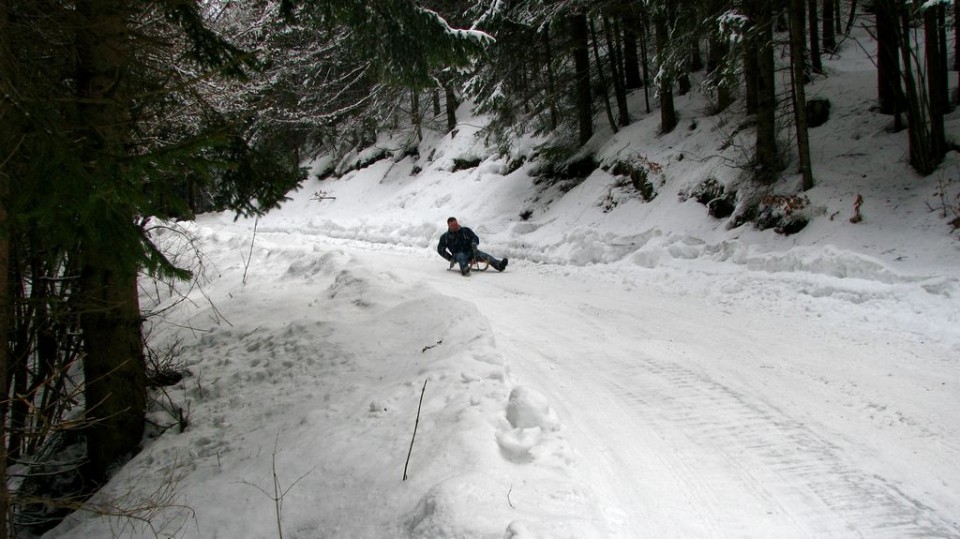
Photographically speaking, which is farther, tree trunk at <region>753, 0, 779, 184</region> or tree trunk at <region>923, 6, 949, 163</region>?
tree trunk at <region>753, 0, 779, 184</region>

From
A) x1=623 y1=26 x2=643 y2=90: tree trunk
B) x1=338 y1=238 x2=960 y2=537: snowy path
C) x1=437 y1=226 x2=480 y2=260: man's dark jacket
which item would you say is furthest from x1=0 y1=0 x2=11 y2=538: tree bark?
x1=623 y1=26 x2=643 y2=90: tree trunk

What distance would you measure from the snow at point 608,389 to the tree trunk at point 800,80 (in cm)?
37

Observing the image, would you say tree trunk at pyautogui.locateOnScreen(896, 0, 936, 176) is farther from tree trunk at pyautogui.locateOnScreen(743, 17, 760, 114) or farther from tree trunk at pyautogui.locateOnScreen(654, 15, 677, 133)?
tree trunk at pyautogui.locateOnScreen(654, 15, 677, 133)

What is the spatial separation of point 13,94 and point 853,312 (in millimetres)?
7361

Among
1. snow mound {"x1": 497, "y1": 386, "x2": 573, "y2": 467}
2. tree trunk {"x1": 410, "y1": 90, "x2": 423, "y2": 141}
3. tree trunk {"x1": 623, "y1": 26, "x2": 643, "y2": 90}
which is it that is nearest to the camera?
snow mound {"x1": 497, "y1": 386, "x2": 573, "y2": 467}

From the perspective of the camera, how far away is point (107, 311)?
4.17 meters

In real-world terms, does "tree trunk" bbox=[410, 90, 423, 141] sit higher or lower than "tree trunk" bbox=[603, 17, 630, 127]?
higher

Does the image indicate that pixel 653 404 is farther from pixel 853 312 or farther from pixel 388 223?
pixel 388 223

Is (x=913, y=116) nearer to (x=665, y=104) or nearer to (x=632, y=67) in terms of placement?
(x=665, y=104)

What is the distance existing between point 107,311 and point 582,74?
1351cm

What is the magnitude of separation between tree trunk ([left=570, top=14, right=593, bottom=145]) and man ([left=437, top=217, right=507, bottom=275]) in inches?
272

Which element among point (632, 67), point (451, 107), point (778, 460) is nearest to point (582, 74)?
point (632, 67)

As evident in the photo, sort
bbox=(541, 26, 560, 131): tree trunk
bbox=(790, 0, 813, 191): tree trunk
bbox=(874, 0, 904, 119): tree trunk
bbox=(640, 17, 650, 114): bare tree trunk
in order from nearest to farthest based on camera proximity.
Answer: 1. bbox=(874, 0, 904, 119): tree trunk
2. bbox=(790, 0, 813, 191): tree trunk
3. bbox=(640, 17, 650, 114): bare tree trunk
4. bbox=(541, 26, 560, 131): tree trunk

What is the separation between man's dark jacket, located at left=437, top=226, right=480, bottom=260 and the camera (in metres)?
10.5
